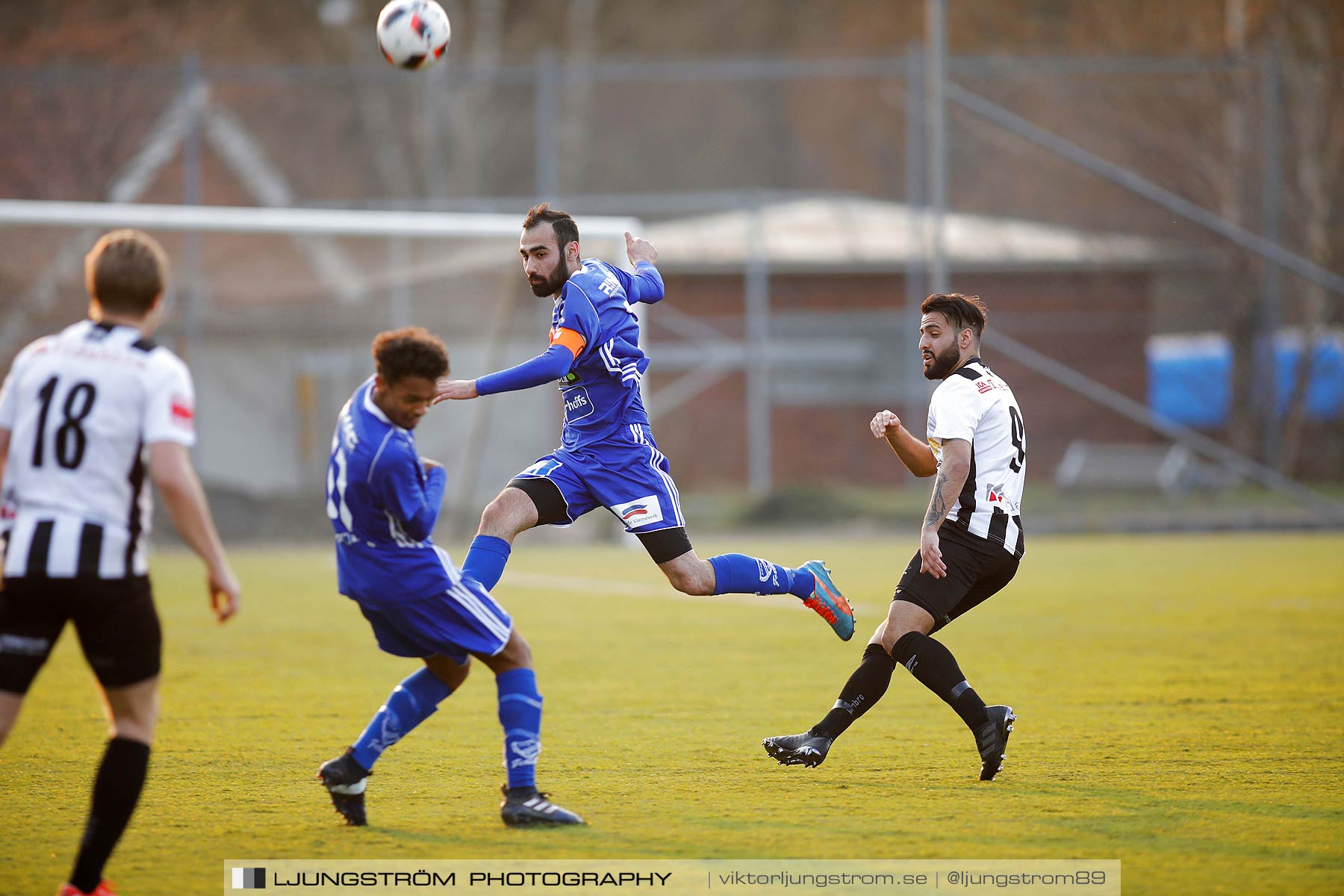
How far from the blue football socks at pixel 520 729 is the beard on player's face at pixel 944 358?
80.4 inches

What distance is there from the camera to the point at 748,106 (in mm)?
29703

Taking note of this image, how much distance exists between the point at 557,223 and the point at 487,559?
1472 mm

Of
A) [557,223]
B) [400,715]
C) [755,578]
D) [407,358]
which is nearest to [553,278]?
[557,223]

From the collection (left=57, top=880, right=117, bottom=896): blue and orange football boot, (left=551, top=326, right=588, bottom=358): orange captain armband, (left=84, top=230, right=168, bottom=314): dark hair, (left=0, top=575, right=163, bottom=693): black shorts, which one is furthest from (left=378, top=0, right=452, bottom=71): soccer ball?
(left=57, top=880, right=117, bottom=896): blue and orange football boot

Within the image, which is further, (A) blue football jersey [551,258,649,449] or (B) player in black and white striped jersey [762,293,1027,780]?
(A) blue football jersey [551,258,649,449]

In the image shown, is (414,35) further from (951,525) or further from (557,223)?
(951,525)

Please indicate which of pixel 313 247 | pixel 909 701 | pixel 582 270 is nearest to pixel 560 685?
pixel 909 701

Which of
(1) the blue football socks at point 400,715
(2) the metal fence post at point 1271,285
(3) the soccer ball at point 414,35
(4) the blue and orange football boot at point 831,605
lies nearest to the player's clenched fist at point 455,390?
(1) the blue football socks at point 400,715

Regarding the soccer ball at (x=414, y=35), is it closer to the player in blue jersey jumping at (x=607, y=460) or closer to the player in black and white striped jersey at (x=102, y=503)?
the player in blue jersey jumping at (x=607, y=460)

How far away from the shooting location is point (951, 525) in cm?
590

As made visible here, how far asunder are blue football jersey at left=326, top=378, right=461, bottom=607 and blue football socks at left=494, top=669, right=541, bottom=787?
0.43 meters

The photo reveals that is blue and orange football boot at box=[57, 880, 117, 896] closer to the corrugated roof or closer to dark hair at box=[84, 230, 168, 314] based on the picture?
dark hair at box=[84, 230, 168, 314]

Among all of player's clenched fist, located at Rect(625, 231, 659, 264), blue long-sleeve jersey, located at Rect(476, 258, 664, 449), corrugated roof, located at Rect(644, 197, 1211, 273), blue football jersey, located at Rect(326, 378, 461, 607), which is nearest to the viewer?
blue football jersey, located at Rect(326, 378, 461, 607)

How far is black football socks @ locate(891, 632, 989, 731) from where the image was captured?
5.64 metres
